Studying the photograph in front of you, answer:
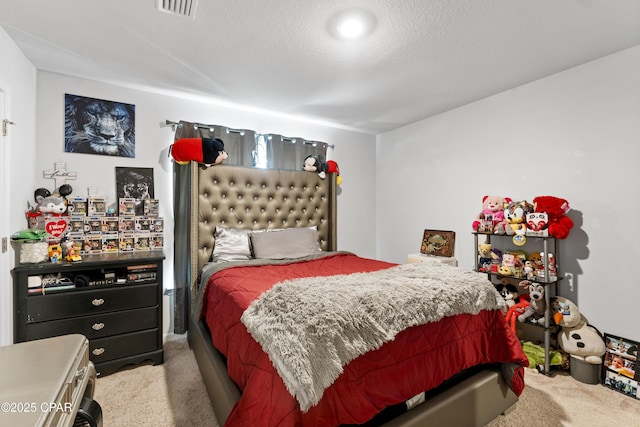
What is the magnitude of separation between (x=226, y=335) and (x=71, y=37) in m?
2.16

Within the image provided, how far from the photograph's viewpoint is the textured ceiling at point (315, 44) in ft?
5.38

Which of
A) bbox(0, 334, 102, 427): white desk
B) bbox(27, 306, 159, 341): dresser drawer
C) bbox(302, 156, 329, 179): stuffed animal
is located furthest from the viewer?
bbox(302, 156, 329, 179): stuffed animal

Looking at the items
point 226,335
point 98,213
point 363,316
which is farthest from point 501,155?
point 98,213

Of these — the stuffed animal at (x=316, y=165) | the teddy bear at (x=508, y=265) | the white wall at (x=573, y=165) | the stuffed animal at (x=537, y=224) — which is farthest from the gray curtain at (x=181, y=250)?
the stuffed animal at (x=537, y=224)

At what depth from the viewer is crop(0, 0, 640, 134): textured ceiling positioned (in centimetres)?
164

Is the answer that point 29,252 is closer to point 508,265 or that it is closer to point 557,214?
point 508,265

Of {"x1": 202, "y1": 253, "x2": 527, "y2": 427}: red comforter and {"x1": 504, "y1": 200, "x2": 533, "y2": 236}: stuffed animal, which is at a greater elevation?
{"x1": 504, "y1": 200, "x2": 533, "y2": 236}: stuffed animal

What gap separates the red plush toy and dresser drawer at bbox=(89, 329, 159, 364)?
3202mm

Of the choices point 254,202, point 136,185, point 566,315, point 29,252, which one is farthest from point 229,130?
point 566,315

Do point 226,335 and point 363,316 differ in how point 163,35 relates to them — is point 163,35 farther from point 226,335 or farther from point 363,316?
point 363,316

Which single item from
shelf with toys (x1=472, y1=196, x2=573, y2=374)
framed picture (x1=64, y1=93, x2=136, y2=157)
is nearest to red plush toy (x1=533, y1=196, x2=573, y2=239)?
shelf with toys (x1=472, y1=196, x2=573, y2=374)

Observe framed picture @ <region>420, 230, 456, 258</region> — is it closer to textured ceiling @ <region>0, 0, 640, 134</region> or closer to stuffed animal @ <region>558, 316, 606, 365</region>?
stuffed animal @ <region>558, 316, 606, 365</region>

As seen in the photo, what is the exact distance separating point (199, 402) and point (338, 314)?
133cm

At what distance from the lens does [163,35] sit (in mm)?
1878
